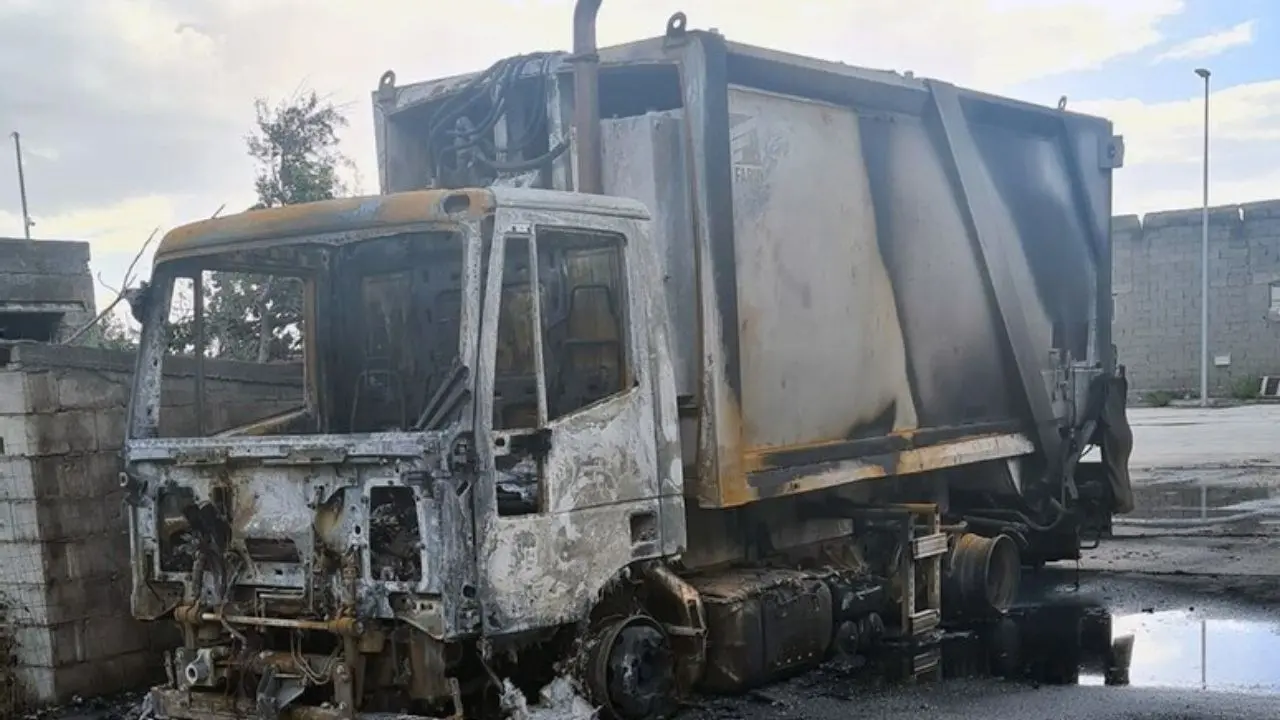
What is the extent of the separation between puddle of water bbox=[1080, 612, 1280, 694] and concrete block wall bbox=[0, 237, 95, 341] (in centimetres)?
756

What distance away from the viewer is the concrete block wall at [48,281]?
978 centimetres

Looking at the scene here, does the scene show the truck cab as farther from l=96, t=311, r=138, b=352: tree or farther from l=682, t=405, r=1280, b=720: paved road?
l=96, t=311, r=138, b=352: tree

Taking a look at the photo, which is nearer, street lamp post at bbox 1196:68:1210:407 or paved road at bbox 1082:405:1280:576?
paved road at bbox 1082:405:1280:576

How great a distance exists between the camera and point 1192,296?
33.4 m

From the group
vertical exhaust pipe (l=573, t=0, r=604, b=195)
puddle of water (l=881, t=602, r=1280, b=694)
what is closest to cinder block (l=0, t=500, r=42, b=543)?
vertical exhaust pipe (l=573, t=0, r=604, b=195)

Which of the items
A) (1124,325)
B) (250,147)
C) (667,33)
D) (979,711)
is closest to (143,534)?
(667,33)

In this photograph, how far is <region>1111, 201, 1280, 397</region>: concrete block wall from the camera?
32469 mm

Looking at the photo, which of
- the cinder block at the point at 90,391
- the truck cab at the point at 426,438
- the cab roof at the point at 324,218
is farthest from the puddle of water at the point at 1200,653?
the cinder block at the point at 90,391

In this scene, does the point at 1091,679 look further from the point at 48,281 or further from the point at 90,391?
the point at 48,281

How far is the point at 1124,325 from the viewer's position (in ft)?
113

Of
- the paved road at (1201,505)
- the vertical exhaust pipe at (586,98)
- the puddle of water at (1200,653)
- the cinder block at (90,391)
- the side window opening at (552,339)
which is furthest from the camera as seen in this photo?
the paved road at (1201,505)

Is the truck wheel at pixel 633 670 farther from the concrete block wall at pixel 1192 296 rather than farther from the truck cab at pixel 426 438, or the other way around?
the concrete block wall at pixel 1192 296

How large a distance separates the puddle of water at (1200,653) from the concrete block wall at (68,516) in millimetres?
5138

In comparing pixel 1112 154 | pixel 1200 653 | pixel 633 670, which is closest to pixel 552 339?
pixel 633 670
